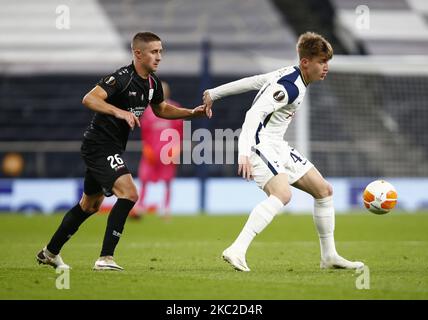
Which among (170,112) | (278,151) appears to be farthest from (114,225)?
(278,151)

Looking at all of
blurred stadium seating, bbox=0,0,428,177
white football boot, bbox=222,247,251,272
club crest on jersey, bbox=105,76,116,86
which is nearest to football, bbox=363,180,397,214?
white football boot, bbox=222,247,251,272

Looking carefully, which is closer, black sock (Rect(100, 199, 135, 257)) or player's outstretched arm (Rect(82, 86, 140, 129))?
player's outstretched arm (Rect(82, 86, 140, 129))

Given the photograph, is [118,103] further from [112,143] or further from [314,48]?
[314,48]

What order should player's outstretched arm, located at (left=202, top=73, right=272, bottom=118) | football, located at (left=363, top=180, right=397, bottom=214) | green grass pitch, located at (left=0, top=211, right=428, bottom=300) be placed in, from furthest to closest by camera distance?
football, located at (left=363, top=180, right=397, bottom=214)
player's outstretched arm, located at (left=202, top=73, right=272, bottom=118)
green grass pitch, located at (left=0, top=211, right=428, bottom=300)

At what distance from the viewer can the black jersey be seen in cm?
724

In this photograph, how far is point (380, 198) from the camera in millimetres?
7707

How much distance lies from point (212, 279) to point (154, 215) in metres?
10.3

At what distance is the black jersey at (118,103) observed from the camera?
724 cm

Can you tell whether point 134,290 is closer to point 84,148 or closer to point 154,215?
point 84,148

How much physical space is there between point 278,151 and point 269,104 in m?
0.44

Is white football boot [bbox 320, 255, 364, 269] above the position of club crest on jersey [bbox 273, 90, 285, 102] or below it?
below

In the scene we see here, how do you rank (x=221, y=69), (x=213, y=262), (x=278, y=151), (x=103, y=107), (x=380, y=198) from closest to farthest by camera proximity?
(x=103, y=107), (x=278, y=151), (x=380, y=198), (x=213, y=262), (x=221, y=69)

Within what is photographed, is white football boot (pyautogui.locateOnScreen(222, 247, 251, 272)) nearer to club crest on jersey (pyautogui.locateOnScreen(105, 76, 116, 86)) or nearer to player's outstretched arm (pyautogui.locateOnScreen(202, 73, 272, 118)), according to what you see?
player's outstretched arm (pyautogui.locateOnScreen(202, 73, 272, 118))
